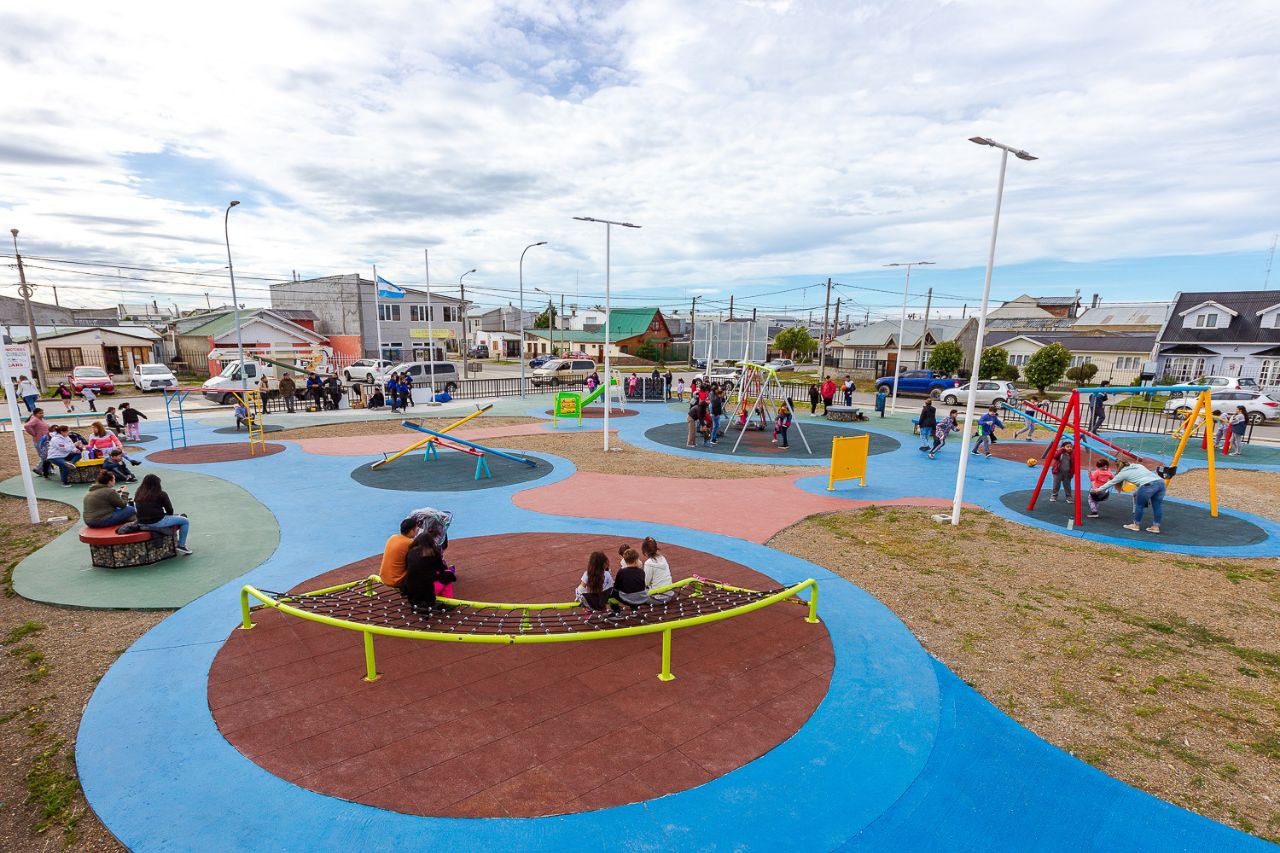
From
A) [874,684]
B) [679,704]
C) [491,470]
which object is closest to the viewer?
[679,704]

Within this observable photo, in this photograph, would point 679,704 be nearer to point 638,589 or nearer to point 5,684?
point 638,589

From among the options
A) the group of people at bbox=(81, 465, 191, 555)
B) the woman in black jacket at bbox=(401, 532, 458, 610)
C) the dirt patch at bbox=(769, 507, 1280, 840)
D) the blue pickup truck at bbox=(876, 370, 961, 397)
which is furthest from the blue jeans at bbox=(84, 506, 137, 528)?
the blue pickup truck at bbox=(876, 370, 961, 397)

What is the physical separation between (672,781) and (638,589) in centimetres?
266

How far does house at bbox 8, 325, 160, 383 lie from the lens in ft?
143

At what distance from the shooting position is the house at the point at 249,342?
44.0 metres

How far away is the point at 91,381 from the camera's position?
35.6 m

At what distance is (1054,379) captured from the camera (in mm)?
40188

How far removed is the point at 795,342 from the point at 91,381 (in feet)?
222

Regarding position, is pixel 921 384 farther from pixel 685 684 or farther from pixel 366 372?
pixel 685 684

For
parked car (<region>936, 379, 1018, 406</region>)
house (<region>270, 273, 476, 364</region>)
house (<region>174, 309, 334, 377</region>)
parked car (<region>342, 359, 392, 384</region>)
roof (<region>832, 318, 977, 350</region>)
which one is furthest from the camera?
roof (<region>832, 318, 977, 350</region>)

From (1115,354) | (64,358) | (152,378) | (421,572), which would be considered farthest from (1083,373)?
(64,358)

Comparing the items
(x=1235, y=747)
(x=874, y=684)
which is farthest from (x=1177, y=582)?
(x=874, y=684)

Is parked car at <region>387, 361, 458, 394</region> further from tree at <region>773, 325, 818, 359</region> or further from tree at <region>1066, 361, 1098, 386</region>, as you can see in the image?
tree at <region>773, 325, 818, 359</region>

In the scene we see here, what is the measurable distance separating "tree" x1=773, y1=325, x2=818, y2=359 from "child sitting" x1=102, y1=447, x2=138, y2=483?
2793 inches
